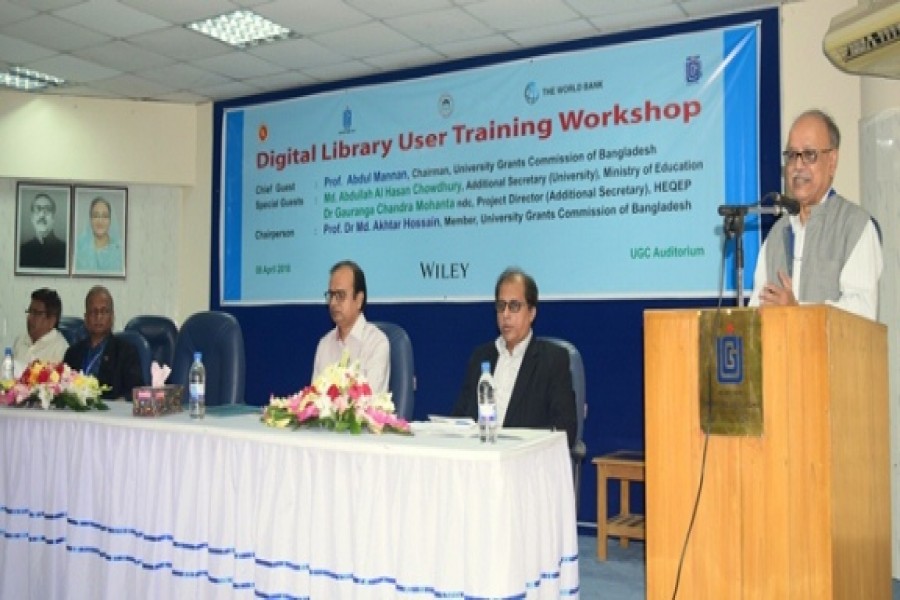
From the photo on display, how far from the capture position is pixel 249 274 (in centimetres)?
A: 664

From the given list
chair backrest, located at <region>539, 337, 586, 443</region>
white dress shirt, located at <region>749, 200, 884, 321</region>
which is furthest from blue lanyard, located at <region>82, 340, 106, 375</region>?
white dress shirt, located at <region>749, 200, 884, 321</region>

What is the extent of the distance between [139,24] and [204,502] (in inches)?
146

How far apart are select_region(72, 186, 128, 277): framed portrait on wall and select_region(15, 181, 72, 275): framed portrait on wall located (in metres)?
0.09

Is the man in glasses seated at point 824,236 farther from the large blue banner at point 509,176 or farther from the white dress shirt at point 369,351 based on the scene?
the large blue banner at point 509,176

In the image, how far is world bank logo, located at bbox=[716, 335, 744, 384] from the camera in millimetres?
1944

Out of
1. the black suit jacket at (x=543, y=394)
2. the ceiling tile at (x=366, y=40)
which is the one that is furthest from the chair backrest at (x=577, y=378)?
the ceiling tile at (x=366, y=40)

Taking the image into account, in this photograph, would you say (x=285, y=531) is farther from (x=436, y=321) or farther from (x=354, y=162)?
(x=354, y=162)

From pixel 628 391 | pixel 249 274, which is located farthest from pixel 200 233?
pixel 628 391

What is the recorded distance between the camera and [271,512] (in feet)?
8.41

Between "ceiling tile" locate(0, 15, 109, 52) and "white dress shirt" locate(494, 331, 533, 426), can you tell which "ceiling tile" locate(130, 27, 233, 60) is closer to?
"ceiling tile" locate(0, 15, 109, 52)

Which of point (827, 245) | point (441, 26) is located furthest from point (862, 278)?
point (441, 26)

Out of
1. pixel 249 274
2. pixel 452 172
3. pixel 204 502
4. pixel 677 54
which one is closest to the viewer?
pixel 204 502

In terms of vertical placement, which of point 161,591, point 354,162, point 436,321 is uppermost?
point 354,162

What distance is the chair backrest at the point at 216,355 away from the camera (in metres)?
3.85
